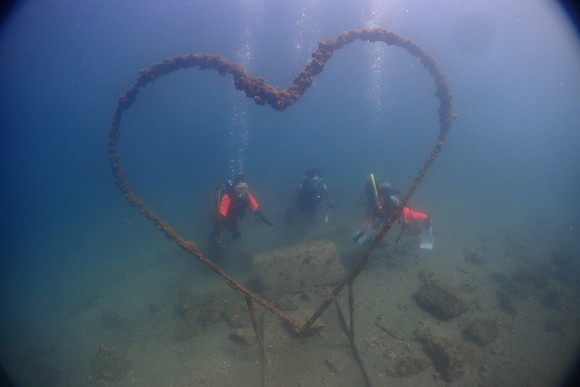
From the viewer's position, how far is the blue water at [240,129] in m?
14.8

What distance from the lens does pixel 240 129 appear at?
132 meters

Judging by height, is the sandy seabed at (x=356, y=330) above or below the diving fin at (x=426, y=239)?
below

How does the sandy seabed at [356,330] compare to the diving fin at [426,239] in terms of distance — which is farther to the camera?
the diving fin at [426,239]

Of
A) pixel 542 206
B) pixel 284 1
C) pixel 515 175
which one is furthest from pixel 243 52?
pixel 542 206

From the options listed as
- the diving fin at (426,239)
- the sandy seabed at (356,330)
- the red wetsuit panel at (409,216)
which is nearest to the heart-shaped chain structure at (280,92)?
the sandy seabed at (356,330)

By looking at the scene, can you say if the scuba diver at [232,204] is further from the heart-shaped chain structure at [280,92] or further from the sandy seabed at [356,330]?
the heart-shaped chain structure at [280,92]

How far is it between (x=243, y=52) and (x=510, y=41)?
76985mm

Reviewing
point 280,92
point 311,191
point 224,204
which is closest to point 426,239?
point 311,191

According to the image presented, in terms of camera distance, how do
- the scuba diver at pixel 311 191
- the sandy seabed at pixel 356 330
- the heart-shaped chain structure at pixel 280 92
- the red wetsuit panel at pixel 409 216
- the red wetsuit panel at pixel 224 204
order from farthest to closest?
the scuba diver at pixel 311 191, the red wetsuit panel at pixel 224 204, the red wetsuit panel at pixel 409 216, the sandy seabed at pixel 356 330, the heart-shaped chain structure at pixel 280 92

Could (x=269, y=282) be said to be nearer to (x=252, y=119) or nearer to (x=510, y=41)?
(x=510, y=41)

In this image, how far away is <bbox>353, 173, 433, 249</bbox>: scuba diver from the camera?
8781 mm

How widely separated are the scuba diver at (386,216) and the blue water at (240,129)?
3.32m

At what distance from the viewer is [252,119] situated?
125625 millimetres

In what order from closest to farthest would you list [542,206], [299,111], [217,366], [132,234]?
1. [217,366]
2. [542,206]
3. [132,234]
4. [299,111]
